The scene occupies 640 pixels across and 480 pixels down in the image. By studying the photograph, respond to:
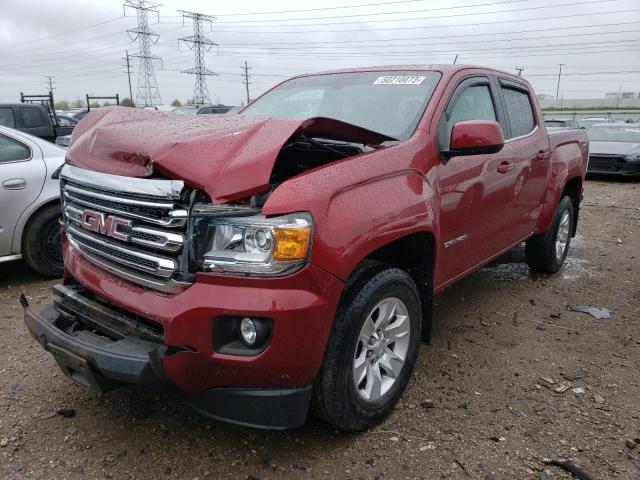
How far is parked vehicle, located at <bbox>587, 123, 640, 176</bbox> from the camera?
489 inches

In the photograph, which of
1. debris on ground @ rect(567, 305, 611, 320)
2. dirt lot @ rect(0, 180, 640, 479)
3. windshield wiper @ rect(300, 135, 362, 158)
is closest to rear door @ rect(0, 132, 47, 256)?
dirt lot @ rect(0, 180, 640, 479)

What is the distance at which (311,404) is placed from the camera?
2.42 m

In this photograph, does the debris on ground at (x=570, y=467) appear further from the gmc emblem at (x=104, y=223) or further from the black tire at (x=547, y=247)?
the black tire at (x=547, y=247)

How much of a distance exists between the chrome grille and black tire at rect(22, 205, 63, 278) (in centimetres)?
240

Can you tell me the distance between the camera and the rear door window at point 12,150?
4.68 m

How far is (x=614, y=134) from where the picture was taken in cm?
1390

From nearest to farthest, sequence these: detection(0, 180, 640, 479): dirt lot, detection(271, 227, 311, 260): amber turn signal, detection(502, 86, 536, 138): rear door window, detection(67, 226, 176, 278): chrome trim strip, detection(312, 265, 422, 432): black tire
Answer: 1. detection(271, 227, 311, 260): amber turn signal
2. detection(67, 226, 176, 278): chrome trim strip
3. detection(312, 265, 422, 432): black tire
4. detection(0, 180, 640, 479): dirt lot
5. detection(502, 86, 536, 138): rear door window

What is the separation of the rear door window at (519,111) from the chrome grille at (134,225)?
2.90 metres

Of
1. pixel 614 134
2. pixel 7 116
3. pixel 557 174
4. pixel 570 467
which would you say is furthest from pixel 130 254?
pixel 614 134

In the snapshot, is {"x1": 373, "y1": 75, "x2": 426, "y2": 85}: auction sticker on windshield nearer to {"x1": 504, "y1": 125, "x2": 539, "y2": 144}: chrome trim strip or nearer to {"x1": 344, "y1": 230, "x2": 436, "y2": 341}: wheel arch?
{"x1": 504, "y1": 125, "x2": 539, "y2": 144}: chrome trim strip

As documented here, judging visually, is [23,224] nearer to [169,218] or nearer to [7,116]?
[169,218]

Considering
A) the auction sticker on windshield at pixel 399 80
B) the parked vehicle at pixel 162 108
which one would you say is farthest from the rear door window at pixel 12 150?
the auction sticker on windshield at pixel 399 80

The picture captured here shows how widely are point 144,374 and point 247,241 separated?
661mm

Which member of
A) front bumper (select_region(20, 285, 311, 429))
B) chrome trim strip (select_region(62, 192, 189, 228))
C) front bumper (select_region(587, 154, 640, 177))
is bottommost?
front bumper (select_region(587, 154, 640, 177))
